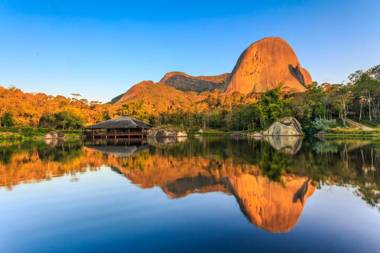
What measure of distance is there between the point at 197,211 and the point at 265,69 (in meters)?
144

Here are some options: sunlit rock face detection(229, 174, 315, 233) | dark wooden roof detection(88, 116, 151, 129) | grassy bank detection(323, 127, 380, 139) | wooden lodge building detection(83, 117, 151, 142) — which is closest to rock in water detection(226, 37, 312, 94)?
wooden lodge building detection(83, 117, 151, 142)

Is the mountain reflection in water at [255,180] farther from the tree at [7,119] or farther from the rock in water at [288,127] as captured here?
the tree at [7,119]

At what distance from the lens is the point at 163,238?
584 cm

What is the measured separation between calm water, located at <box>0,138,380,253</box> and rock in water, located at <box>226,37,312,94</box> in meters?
131

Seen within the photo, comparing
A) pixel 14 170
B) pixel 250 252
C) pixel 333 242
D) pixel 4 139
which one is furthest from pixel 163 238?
pixel 4 139

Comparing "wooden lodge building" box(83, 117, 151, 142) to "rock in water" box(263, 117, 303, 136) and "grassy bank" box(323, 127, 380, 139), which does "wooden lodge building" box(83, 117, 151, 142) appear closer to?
"rock in water" box(263, 117, 303, 136)

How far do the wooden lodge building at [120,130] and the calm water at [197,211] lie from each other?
136 feet

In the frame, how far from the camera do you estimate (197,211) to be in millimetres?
7793

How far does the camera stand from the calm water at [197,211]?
556 cm

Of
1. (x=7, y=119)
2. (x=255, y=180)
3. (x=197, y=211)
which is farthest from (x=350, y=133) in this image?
(x=7, y=119)

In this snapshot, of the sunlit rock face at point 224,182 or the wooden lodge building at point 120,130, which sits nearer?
the sunlit rock face at point 224,182

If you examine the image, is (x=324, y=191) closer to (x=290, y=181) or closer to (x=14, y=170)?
(x=290, y=181)

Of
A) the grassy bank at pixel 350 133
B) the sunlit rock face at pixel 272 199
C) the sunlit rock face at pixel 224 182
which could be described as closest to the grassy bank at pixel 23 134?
the sunlit rock face at pixel 224 182

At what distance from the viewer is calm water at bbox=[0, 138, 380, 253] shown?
18.2 feet
